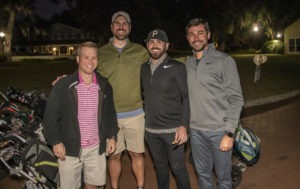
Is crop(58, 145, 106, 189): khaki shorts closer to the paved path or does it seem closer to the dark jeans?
the dark jeans

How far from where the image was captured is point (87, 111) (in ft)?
12.6

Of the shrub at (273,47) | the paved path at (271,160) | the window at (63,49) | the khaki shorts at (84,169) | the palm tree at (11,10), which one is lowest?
the paved path at (271,160)

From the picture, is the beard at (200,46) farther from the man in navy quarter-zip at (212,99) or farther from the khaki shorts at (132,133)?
the khaki shorts at (132,133)

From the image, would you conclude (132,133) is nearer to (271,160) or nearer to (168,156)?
(168,156)

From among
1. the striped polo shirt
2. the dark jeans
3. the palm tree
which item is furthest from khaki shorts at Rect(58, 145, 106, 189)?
the palm tree

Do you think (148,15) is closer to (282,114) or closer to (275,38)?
(275,38)

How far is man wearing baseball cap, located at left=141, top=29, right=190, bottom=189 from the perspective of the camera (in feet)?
13.9

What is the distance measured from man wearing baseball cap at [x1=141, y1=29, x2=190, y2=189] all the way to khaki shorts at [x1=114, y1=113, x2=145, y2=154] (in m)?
0.27

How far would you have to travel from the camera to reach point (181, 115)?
14.2 feet

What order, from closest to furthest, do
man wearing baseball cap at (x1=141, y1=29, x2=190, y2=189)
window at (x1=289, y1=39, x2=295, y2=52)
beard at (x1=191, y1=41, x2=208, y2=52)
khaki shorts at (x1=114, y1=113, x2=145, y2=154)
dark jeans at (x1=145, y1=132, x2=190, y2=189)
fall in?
beard at (x1=191, y1=41, x2=208, y2=52) < man wearing baseball cap at (x1=141, y1=29, x2=190, y2=189) < dark jeans at (x1=145, y1=132, x2=190, y2=189) < khaki shorts at (x1=114, y1=113, x2=145, y2=154) < window at (x1=289, y1=39, x2=295, y2=52)

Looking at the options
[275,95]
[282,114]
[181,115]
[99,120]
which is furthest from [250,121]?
[99,120]

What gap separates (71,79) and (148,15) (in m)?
44.1

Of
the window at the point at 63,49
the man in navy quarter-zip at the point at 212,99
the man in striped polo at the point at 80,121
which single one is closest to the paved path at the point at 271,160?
the man in navy quarter-zip at the point at 212,99

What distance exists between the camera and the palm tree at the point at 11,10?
54.0 meters
